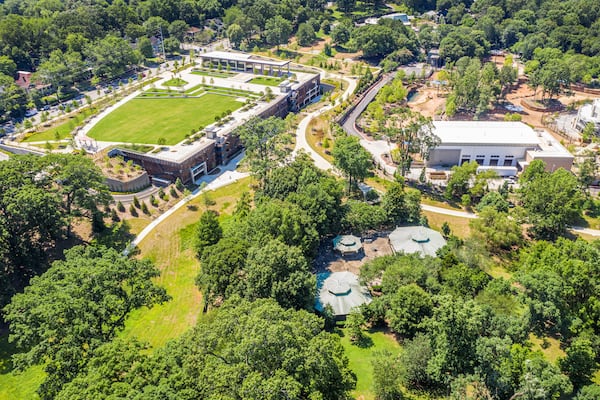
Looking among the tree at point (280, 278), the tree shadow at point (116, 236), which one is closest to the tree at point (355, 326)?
the tree at point (280, 278)

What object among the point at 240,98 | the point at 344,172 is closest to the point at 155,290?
the point at 344,172

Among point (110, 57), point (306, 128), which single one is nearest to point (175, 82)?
point (110, 57)

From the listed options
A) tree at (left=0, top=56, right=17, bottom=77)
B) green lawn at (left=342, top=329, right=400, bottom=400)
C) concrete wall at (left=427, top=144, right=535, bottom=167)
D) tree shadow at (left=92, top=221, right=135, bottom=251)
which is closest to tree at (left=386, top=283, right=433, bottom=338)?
green lawn at (left=342, top=329, right=400, bottom=400)

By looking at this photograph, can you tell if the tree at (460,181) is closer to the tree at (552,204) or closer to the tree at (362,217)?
the tree at (552,204)

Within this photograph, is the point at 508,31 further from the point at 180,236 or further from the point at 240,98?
the point at 180,236

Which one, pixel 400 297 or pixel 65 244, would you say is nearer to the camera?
pixel 400 297
